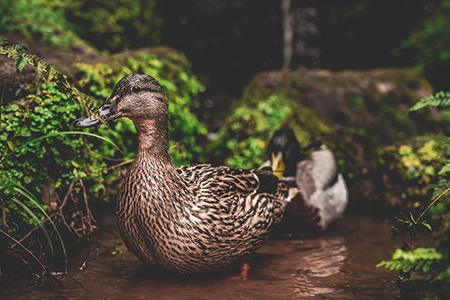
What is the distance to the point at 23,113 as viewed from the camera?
5.21 meters

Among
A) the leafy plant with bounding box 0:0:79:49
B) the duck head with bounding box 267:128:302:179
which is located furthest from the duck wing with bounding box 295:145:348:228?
the leafy plant with bounding box 0:0:79:49

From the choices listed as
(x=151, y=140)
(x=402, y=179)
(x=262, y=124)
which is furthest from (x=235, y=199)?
(x=262, y=124)

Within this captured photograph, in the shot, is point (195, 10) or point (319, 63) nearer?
point (195, 10)

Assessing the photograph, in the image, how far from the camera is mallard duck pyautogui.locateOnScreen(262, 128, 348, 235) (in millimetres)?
6289

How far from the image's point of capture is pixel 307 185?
656 centimetres

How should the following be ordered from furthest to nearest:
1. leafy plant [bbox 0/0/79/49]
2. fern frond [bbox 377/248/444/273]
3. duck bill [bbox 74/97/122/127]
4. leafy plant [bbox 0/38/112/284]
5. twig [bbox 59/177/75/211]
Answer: leafy plant [bbox 0/0/79/49] → twig [bbox 59/177/75/211] → leafy plant [bbox 0/38/112/284] → duck bill [bbox 74/97/122/127] → fern frond [bbox 377/248/444/273]

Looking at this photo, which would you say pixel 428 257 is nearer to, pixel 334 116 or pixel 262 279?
pixel 262 279

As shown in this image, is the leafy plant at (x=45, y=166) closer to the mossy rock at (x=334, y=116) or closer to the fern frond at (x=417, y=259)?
the mossy rock at (x=334, y=116)

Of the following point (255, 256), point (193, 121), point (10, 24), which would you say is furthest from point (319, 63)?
point (255, 256)

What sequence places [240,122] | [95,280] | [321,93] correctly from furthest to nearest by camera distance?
[321,93]
[240,122]
[95,280]

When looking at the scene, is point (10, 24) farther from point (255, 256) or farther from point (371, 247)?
point (371, 247)

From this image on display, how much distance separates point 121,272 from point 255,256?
1.43m

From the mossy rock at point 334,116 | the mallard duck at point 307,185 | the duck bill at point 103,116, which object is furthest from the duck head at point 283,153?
the duck bill at point 103,116

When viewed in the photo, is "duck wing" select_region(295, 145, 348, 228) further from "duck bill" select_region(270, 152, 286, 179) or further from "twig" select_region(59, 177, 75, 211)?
"twig" select_region(59, 177, 75, 211)
